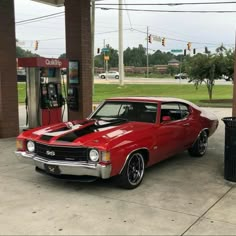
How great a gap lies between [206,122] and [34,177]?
12.7 feet

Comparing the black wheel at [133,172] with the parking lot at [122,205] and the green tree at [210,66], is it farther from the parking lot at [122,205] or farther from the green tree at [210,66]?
the green tree at [210,66]

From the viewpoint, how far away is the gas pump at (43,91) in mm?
10531

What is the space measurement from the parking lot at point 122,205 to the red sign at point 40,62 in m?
3.85

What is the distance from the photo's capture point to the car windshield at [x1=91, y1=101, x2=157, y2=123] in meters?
6.68

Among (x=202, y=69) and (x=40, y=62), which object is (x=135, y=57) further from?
(x=40, y=62)

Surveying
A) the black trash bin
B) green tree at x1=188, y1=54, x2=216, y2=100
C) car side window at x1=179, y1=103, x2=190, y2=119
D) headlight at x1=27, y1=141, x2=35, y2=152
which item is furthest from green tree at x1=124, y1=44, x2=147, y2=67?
headlight at x1=27, y1=141, x2=35, y2=152

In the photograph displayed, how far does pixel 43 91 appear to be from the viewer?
10602 mm

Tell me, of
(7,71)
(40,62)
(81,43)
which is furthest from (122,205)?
(81,43)

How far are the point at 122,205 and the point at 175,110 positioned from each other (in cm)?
292

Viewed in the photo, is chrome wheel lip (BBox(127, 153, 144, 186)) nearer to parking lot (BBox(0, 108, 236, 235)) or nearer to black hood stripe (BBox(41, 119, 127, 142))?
parking lot (BBox(0, 108, 236, 235))

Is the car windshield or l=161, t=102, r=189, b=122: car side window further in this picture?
l=161, t=102, r=189, b=122: car side window

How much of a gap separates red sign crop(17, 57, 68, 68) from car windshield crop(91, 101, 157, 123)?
139 inches

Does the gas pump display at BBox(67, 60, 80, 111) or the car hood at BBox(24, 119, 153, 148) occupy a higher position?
the gas pump display at BBox(67, 60, 80, 111)

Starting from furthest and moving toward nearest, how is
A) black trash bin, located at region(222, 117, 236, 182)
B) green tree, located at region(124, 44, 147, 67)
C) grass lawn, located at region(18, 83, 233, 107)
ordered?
green tree, located at region(124, 44, 147, 67), grass lawn, located at region(18, 83, 233, 107), black trash bin, located at region(222, 117, 236, 182)
